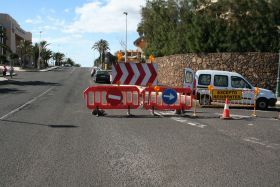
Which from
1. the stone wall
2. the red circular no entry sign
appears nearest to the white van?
the red circular no entry sign

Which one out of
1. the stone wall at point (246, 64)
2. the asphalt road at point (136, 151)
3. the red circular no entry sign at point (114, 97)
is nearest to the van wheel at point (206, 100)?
the asphalt road at point (136, 151)

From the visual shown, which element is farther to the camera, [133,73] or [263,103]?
[263,103]

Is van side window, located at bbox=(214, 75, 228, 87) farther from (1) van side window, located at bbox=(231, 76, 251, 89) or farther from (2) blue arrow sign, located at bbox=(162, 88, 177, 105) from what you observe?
(2) blue arrow sign, located at bbox=(162, 88, 177, 105)

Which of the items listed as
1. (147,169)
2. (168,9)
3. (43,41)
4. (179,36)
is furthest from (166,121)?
(43,41)

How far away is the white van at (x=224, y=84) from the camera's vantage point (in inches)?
766

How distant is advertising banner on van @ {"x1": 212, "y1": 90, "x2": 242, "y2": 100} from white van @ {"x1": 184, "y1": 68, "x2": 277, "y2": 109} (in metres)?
1.37

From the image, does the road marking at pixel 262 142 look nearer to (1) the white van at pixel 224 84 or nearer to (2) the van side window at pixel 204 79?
(1) the white van at pixel 224 84

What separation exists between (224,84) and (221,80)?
237mm

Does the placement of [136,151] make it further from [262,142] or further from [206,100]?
[206,100]

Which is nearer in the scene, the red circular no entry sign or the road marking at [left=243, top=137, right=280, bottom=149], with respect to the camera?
the road marking at [left=243, top=137, right=280, bottom=149]

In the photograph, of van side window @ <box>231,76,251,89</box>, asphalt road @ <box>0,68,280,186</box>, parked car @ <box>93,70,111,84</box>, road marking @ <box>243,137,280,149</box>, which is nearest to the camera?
asphalt road @ <box>0,68,280,186</box>

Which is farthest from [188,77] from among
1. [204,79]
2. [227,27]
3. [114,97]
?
[227,27]

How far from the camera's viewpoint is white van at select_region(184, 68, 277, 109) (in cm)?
1947

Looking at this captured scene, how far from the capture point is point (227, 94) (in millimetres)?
17812
